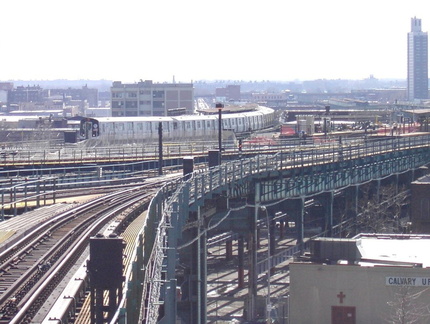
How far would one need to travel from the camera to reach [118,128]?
6788cm

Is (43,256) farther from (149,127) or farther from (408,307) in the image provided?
(149,127)

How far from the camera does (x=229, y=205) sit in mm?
28969

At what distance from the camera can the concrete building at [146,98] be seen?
120 m

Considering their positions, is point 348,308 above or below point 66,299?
below

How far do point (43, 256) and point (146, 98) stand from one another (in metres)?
104

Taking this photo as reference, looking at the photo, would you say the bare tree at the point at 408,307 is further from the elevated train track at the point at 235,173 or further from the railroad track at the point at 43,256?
the railroad track at the point at 43,256

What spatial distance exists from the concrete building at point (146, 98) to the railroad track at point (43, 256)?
3717 inches

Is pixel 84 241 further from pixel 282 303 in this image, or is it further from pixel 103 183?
pixel 103 183

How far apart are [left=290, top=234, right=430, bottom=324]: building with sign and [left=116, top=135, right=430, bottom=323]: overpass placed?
234 centimetres

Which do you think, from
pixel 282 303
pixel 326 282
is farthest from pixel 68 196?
pixel 326 282

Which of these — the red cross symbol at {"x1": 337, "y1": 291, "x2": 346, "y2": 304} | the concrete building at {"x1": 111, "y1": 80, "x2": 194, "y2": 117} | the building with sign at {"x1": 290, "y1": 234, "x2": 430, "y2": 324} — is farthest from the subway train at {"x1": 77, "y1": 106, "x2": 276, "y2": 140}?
the red cross symbol at {"x1": 337, "y1": 291, "x2": 346, "y2": 304}

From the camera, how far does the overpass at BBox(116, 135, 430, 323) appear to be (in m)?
14.3

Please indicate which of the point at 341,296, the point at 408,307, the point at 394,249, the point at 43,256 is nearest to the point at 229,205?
the point at 394,249

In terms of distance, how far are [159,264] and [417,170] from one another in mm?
32548
